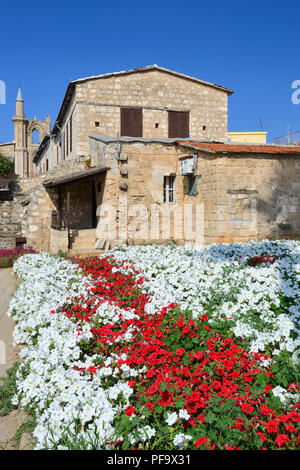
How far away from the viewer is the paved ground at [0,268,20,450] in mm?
3693

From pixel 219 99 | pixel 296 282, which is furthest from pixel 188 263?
pixel 219 99

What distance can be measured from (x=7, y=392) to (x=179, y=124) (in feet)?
55.8

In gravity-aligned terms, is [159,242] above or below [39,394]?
above

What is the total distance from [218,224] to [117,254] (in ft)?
12.4

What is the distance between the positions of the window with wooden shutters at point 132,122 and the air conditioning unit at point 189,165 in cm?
619

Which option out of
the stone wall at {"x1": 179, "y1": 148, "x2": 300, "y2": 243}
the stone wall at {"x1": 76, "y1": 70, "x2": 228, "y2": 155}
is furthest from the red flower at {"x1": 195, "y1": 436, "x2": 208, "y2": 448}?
the stone wall at {"x1": 76, "y1": 70, "x2": 228, "y2": 155}

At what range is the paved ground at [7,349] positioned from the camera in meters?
3.69

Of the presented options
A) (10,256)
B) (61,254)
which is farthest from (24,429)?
(10,256)

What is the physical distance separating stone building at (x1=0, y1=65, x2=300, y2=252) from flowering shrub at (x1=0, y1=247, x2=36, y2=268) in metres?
1.14

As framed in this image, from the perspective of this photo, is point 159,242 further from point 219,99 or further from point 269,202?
point 219,99

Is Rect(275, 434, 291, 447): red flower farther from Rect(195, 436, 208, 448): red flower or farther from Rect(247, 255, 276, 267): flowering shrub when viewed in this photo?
Rect(247, 255, 276, 267): flowering shrub

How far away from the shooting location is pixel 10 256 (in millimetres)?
13008

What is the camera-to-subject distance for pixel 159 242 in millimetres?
13672
